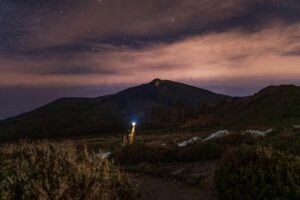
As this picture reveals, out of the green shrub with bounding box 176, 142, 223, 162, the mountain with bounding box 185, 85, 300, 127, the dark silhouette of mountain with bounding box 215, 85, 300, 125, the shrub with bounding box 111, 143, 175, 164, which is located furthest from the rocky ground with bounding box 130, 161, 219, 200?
the dark silhouette of mountain with bounding box 215, 85, 300, 125

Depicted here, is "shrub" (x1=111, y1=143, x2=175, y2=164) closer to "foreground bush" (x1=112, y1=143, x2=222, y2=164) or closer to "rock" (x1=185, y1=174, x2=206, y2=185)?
"foreground bush" (x1=112, y1=143, x2=222, y2=164)

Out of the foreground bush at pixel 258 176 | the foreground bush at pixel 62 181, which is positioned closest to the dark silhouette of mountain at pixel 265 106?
the foreground bush at pixel 258 176

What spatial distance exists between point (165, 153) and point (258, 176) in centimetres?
992

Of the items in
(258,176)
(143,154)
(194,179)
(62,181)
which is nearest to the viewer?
(62,181)

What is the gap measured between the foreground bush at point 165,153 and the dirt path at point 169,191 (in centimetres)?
321

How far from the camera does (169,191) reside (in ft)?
38.2

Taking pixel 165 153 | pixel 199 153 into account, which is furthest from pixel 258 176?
pixel 165 153

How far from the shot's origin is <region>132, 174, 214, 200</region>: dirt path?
1065 cm

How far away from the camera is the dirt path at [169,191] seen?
34.9 feet

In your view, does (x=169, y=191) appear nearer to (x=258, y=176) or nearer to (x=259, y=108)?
(x=258, y=176)

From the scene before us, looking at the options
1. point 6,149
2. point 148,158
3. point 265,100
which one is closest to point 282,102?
point 265,100

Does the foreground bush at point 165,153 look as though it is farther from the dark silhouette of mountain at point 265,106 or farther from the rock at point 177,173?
the dark silhouette of mountain at point 265,106

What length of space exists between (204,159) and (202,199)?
6.14 m

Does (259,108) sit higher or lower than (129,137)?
higher
